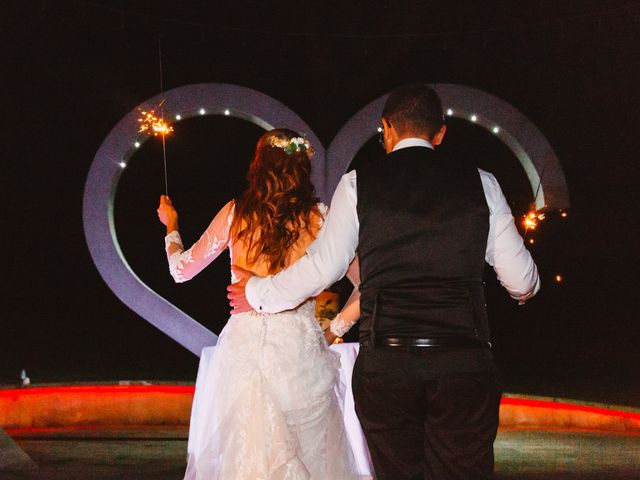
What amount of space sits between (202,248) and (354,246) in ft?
4.25

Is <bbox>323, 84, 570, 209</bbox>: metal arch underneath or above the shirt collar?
above

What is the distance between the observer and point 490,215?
2289 mm

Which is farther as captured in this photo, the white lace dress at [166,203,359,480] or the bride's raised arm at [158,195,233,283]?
the bride's raised arm at [158,195,233,283]

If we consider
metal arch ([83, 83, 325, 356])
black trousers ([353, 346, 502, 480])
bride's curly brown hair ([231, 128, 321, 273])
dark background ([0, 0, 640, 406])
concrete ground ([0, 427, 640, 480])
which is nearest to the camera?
black trousers ([353, 346, 502, 480])

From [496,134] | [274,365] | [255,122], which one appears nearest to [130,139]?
[255,122]

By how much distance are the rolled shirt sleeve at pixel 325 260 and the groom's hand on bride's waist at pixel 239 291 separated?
485 millimetres

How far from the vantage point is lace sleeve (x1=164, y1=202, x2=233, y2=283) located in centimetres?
344

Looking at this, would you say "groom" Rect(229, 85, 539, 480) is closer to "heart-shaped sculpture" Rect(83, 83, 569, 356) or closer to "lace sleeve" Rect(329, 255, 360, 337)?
"lace sleeve" Rect(329, 255, 360, 337)

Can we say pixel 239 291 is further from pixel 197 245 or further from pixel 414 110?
pixel 414 110

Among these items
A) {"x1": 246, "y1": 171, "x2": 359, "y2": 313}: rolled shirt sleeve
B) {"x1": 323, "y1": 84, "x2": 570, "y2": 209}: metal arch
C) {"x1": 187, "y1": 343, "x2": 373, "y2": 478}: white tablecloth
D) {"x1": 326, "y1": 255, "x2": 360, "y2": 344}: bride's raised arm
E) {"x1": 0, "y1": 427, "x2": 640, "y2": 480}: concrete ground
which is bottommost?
{"x1": 0, "y1": 427, "x2": 640, "y2": 480}: concrete ground

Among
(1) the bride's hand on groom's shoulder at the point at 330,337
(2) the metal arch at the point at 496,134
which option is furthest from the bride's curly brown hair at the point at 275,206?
(2) the metal arch at the point at 496,134

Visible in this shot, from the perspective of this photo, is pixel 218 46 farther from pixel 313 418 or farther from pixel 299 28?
pixel 313 418

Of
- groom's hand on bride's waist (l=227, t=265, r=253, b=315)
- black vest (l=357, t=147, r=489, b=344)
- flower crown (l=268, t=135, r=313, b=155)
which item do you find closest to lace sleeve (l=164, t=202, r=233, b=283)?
groom's hand on bride's waist (l=227, t=265, r=253, b=315)

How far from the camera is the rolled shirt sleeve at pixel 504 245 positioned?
230 cm
